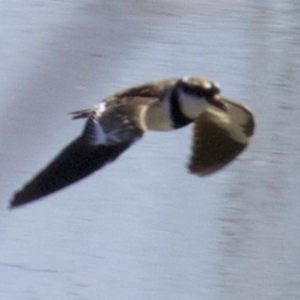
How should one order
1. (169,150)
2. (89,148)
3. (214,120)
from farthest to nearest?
(169,150), (214,120), (89,148)

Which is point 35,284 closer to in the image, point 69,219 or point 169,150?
point 69,219

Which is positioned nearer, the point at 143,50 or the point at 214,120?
the point at 214,120

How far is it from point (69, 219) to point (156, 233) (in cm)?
10

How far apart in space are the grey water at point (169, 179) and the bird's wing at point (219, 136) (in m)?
0.14

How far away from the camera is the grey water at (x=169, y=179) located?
1300 millimetres

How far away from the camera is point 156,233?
4.30 feet

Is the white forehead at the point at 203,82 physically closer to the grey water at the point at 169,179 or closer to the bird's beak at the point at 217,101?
the bird's beak at the point at 217,101

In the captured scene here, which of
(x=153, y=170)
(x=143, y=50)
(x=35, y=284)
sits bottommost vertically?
(x=35, y=284)

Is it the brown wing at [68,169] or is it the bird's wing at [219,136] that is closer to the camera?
the brown wing at [68,169]

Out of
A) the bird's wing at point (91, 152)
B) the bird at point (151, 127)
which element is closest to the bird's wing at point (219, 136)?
the bird at point (151, 127)

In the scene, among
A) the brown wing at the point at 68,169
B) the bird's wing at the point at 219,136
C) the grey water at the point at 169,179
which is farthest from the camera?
the grey water at the point at 169,179

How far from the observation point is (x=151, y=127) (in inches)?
40.3

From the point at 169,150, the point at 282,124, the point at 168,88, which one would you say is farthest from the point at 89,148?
the point at 282,124

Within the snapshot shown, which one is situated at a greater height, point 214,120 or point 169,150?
point 214,120
